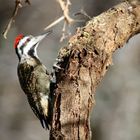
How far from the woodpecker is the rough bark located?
30.7 inches

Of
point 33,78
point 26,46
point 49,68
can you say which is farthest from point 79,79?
point 49,68

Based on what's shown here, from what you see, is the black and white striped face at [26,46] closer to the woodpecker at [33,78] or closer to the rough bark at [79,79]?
the woodpecker at [33,78]

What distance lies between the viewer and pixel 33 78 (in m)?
5.93

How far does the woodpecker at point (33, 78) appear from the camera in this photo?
5.72 metres

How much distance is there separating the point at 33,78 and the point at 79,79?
1260 millimetres

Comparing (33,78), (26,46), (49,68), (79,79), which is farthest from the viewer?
(49,68)

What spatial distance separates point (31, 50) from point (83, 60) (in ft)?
5.05

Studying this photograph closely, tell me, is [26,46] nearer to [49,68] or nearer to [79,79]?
[79,79]

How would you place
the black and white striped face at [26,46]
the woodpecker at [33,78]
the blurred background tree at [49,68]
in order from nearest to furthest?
the woodpecker at [33,78], the black and white striped face at [26,46], the blurred background tree at [49,68]

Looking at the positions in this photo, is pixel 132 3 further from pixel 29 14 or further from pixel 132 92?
pixel 29 14

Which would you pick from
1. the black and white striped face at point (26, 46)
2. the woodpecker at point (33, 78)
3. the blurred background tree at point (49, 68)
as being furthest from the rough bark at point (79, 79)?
the blurred background tree at point (49, 68)

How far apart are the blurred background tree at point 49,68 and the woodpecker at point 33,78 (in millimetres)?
4636

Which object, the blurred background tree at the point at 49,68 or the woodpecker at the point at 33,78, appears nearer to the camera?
the woodpecker at the point at 33,78

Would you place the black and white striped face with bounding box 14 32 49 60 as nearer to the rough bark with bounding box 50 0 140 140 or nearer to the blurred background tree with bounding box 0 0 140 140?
the rough bark with bounding box 50 0 140 140
